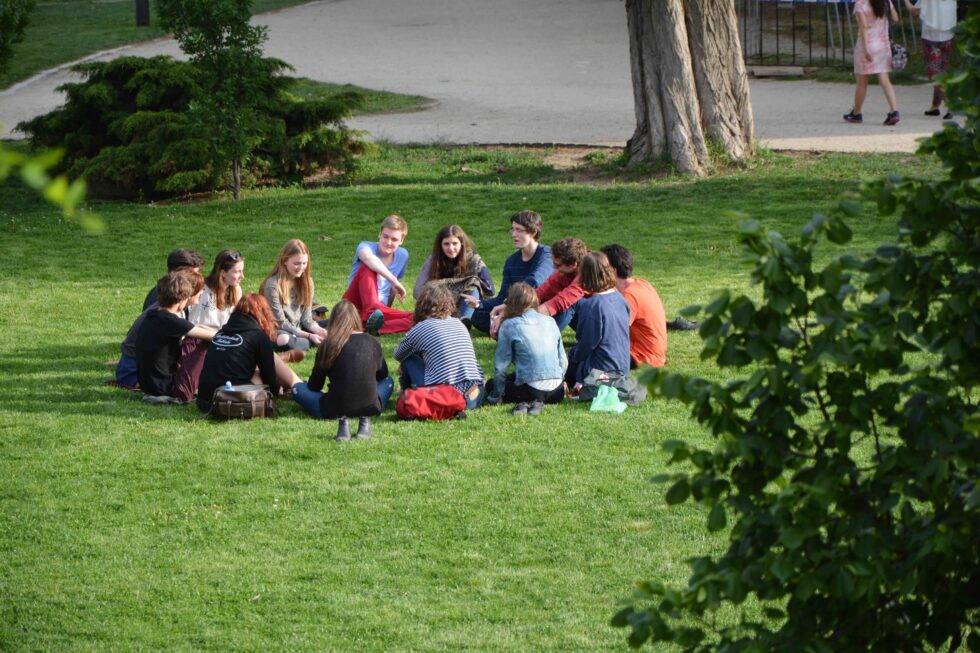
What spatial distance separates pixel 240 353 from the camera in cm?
902

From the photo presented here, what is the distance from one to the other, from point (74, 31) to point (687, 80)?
1980cm

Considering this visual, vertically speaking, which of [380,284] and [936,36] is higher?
[936,36]

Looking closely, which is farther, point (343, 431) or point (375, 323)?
point (375, 323)

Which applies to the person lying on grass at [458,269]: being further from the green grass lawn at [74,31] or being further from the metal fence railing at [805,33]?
the green grass lawn at [74,31]

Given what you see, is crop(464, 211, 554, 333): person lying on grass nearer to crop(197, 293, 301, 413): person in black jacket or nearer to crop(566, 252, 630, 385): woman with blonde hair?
crop(566, 252, 630, 385): woman with blonde hair

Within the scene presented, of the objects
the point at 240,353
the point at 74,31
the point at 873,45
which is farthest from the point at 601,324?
A: the point at 74,31

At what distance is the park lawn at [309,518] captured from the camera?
6.07 m

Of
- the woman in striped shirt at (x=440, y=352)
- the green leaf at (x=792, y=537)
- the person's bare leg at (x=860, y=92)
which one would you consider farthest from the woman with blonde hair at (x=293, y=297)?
the person's bare leg at (x=860, y=92)

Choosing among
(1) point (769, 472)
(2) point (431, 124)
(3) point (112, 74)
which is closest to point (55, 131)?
(3) point (112, 74)

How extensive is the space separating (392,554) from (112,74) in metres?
13.4

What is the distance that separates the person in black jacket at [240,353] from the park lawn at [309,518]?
0.32 metres

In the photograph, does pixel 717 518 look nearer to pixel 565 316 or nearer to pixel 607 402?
pixel 607 402

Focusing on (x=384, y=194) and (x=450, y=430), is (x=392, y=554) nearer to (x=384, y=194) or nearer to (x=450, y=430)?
(x=450, y=430)

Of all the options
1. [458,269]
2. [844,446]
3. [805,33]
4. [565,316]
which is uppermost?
[805,33]
